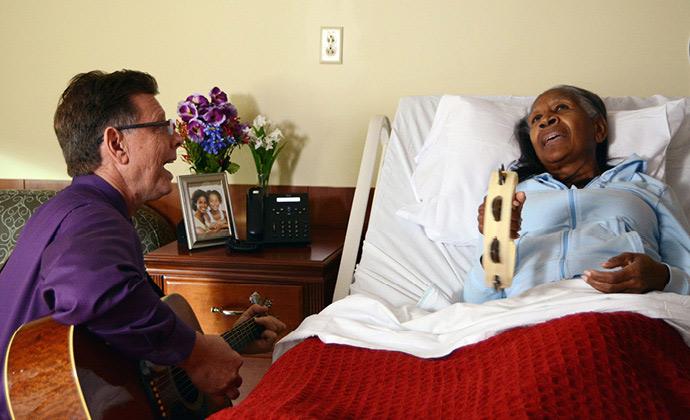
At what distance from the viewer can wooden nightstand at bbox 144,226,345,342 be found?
1.74m

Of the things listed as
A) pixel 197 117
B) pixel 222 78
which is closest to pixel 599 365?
pixel 197 117

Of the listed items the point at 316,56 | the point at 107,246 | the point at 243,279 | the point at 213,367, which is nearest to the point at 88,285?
the point at 107,246

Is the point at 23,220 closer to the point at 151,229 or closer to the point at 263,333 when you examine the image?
the point at 151,229

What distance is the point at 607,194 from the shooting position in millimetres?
Answer: 1429

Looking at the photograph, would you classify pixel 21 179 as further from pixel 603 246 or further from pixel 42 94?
pixel 603 246

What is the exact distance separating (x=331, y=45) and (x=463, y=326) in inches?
56.9

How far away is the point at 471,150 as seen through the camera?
1.75 metres

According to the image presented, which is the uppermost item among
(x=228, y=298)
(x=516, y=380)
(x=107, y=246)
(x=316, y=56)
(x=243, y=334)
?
(x=316, y=56)

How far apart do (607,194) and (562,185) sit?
13 centimetres

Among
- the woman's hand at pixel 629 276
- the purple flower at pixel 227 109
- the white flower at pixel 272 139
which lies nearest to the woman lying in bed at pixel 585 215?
the woman's hand at pixel 629 276

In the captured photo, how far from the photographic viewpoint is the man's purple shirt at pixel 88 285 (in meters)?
0.90

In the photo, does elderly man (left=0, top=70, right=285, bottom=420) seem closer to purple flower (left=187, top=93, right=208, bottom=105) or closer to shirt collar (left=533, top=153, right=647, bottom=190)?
purple flower (left=187, top=93, right=208, bottom=105)

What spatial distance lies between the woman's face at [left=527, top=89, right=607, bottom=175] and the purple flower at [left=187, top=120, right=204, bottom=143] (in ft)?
3.71

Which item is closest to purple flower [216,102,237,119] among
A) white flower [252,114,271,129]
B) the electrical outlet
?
white flower [252,114,271,129]
